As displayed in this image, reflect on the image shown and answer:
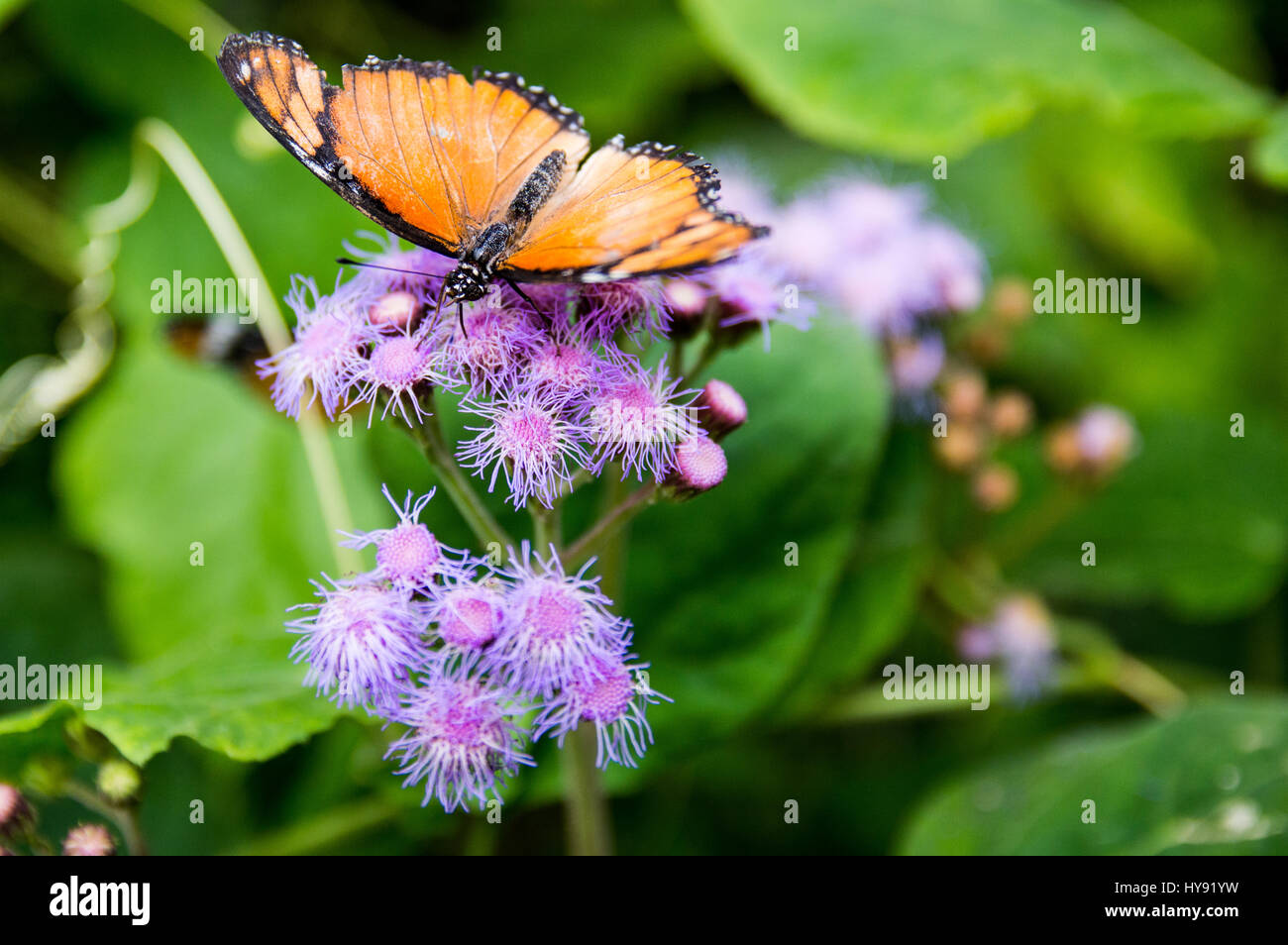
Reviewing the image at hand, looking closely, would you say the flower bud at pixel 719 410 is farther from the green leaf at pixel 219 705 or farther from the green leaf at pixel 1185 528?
the green leaf at pixel 1185 528

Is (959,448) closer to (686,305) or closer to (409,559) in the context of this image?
(686,305)

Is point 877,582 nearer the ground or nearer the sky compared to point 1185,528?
nearer the ground

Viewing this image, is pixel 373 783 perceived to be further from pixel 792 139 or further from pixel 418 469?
pixel 792 139

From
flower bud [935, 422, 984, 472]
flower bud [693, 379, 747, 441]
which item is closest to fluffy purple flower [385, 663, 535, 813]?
flower bud [693, 379, 747, 441]

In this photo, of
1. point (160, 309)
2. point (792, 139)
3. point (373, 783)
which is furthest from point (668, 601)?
point (792, 139)

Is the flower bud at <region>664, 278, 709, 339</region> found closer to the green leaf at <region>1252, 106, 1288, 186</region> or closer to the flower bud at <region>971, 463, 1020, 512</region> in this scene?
the flower bud at <region>971, 463, 1020, 512</region>

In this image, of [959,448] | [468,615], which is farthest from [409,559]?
[959,448]
